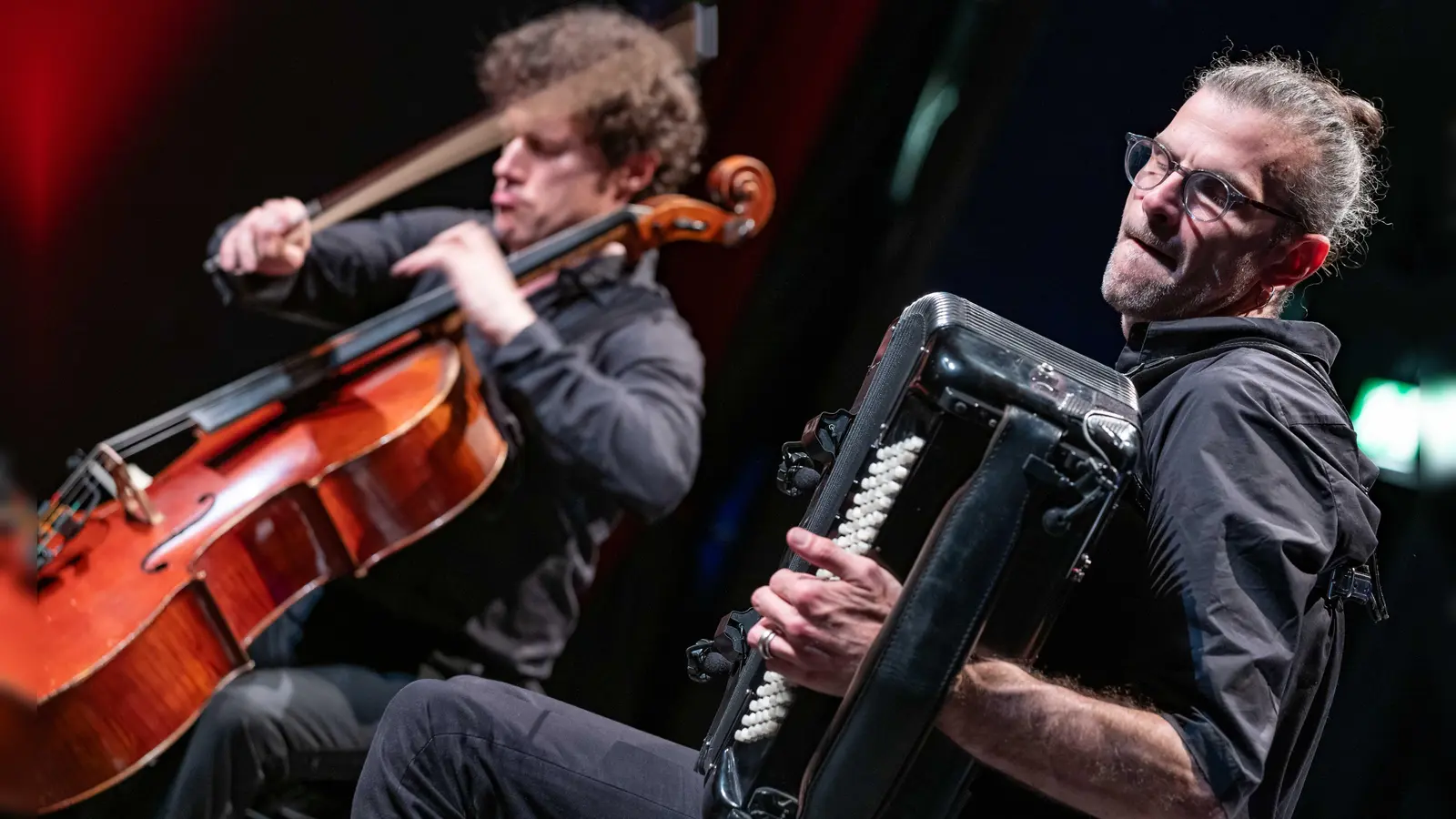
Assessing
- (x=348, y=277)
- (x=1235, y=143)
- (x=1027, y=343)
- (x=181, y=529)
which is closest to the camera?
(x=1027, y=343)

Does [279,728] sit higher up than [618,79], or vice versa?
[618,79]

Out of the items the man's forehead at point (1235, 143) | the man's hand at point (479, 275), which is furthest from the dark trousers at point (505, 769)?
the man's forehead at point (1235, 143)

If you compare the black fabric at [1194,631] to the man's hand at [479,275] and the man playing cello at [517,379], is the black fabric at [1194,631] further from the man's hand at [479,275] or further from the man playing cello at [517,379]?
the man's hand at [479,275]

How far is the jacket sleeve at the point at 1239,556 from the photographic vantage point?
1.31 meters

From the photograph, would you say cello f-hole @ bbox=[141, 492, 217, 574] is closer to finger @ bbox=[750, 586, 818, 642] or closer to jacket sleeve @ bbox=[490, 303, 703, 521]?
jacket sleeve @ bbox=[490, 303, 703, 521]

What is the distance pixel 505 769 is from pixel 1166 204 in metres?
1.30

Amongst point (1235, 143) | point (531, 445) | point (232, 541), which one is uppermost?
point (1235, 143)

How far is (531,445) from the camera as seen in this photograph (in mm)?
2221

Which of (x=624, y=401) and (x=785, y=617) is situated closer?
(x=785, y=617)

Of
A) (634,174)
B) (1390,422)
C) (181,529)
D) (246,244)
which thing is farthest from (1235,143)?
(181,529)

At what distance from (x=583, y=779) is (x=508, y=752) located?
4.7 inches

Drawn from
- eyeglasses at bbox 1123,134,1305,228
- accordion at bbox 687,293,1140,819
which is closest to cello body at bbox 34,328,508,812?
accordion at bbox 687,293,1140,819

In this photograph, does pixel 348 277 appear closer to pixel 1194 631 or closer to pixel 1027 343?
pixel 1027 343

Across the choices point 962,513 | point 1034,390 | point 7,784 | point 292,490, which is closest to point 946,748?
point 962,513
